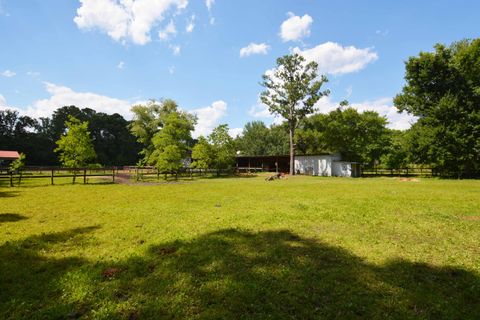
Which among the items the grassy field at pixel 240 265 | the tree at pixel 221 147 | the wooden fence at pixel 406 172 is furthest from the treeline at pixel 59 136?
the grassy field at pixel 240 265

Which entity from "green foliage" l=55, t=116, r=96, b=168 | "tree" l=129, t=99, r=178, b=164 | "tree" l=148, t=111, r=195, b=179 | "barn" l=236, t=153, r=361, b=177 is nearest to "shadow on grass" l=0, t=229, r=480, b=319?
"green foliage" l=55, t=116, r=96, b=168

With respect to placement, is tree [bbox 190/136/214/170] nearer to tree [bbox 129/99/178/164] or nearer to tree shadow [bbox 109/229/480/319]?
tree [bbox 129/99/178/164]

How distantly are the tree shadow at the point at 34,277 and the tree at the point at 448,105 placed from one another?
127ft

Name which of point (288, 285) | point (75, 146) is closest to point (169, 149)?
point (75, 146)

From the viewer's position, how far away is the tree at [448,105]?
31422 mm

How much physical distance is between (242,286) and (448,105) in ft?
126

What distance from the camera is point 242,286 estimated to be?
4.65 meters

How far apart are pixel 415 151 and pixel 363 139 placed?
1199 centimetres

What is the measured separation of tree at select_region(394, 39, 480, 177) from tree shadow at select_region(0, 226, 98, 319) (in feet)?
127

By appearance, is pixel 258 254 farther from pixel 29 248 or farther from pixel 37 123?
pixel 37 123

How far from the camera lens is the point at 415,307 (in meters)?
4.05

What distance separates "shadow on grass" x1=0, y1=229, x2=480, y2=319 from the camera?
395 cm

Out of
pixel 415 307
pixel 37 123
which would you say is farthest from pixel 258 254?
pixel 37 123

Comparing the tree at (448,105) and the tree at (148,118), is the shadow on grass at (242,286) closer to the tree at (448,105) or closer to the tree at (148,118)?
the tree at (448,105)
